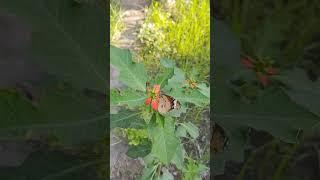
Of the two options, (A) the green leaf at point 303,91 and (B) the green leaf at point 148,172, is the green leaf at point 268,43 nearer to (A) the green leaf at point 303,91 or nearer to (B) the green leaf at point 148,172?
(A) the green leaf at point 303,91

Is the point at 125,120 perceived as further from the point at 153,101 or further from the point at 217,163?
the point at 217,163

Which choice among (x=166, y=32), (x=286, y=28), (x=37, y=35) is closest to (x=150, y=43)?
(x=166, y=32)

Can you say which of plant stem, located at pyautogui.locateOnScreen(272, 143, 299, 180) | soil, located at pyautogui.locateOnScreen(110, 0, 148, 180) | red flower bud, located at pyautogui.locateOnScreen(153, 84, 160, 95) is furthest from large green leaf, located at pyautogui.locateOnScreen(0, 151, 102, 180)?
plant stem, located at pyautogui.locateOnScreen(272, 143, 299, 180)

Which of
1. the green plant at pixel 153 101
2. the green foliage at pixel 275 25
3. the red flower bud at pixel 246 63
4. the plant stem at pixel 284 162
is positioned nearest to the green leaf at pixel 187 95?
the green plant at pixel 153 101

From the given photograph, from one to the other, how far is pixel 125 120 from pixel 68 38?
0.10 meters

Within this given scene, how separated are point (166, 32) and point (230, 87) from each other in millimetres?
97

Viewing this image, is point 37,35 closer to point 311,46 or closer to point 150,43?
point 150,43

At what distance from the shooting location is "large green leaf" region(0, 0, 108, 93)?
1.73ft

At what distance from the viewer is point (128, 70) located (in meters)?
0.53

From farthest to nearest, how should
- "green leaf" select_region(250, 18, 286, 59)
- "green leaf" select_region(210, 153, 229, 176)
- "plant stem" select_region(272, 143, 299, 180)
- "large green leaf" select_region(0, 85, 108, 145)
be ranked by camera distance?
"plant stem" select_region(272, 143, 299, 180) < "green leaf" select_region(250, 18, 286, 59) < "green leaf" select_region(210, 153, 229, 176) < "large green leaf" select_region(0, 85, 108, 145)

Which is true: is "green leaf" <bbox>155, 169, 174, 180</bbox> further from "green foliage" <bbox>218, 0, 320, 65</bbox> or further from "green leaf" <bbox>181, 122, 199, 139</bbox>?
"green foliage" <bbox>218, 0, 320, 65</bbox>

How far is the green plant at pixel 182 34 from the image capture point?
0.59 metres

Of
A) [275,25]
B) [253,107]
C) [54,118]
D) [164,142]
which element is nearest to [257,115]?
[253,107]

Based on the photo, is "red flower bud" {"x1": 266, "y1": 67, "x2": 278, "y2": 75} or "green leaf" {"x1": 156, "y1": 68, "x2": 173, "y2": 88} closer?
"green leaf" {"x1": 156, "y1": 68, "x2": 173, "y2": 88}
